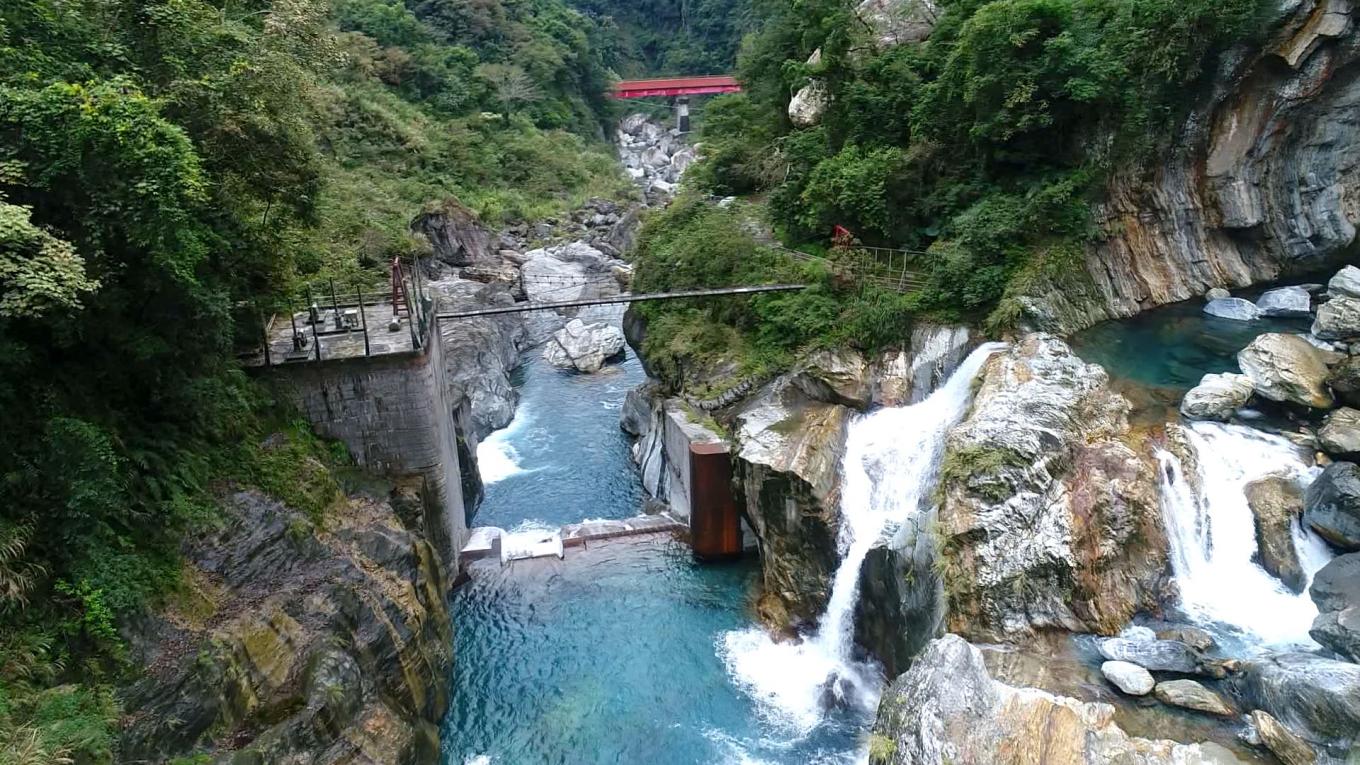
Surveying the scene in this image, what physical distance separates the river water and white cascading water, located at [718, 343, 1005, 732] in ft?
1.05

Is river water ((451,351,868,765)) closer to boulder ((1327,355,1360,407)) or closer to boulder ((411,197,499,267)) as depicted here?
boulder ((1327,355,1360,407))

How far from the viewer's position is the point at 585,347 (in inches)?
1296

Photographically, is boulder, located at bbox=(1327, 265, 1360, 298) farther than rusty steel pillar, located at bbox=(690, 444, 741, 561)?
No

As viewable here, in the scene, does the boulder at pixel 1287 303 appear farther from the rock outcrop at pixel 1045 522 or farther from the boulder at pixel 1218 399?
the rock outcrop at pixel 1045 522

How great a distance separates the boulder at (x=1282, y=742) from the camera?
8.59 meters

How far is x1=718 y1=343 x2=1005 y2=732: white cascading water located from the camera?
14.2m

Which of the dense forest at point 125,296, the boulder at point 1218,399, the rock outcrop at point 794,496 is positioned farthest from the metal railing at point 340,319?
the boulder at point 1218,399

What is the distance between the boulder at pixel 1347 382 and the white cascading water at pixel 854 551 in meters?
5.85

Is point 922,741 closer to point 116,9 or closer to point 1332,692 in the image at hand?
point 1332,692

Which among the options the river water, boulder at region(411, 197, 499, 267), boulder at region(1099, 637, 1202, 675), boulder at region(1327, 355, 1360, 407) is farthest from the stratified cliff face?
boulder at region(411, 197, 499, 267)

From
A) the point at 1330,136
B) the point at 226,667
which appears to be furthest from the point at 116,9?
the point at 1330,136

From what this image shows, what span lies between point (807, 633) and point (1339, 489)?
30.0 feet

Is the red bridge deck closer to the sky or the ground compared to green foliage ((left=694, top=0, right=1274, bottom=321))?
closer to the sky

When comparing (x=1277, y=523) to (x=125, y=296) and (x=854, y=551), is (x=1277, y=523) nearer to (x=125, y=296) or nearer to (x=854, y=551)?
(x=854, y=551)
